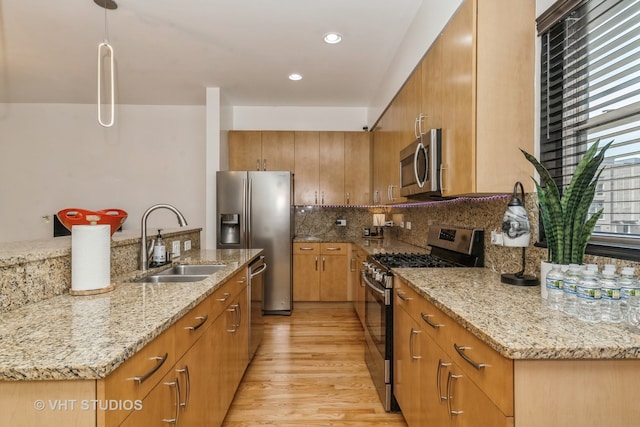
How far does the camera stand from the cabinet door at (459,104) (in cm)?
165

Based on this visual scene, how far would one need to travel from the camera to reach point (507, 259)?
6.16 ft

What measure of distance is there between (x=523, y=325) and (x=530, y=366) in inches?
6.0

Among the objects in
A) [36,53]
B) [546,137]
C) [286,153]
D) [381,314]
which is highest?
[36,53]

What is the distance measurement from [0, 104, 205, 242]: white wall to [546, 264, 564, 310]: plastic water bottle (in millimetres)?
4491

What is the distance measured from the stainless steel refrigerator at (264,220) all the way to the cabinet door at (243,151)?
54cm

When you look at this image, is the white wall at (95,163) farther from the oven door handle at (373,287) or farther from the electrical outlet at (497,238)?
the electrical outlet at (497,238)

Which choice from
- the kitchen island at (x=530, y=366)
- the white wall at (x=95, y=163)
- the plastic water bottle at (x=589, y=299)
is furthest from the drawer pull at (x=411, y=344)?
the white wall at (x=95, y=163)

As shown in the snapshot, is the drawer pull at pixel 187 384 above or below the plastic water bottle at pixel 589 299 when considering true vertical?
below

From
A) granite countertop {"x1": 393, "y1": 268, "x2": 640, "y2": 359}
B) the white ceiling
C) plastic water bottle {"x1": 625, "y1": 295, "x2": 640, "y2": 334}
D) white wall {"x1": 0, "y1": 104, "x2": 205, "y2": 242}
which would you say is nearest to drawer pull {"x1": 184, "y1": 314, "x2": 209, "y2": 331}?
granite countertop {"x1": 393, "y1": 268, "x2": 640, "y2": 359}

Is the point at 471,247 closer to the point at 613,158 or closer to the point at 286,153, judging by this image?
the point at 613,158

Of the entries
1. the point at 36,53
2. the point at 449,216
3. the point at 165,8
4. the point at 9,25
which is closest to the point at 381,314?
the point at 449,216

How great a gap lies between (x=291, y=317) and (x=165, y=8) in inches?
127

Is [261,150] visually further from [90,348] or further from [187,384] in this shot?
[90,348]

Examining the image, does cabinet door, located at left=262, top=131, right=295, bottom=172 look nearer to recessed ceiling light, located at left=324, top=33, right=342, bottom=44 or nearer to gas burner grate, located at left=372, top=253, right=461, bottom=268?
recessed ceiling light, located at left=324, top=33, right=342, bottom=44
